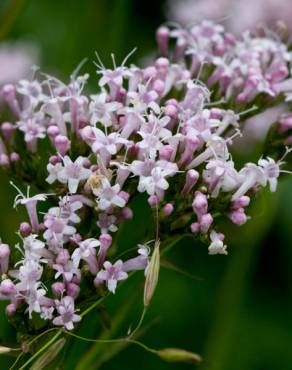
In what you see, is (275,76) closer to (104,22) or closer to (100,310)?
(100,310)

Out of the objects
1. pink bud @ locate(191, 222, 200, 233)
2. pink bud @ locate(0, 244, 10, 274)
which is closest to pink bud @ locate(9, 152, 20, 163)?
pink bud @ locate(0, 244, 10, 274)

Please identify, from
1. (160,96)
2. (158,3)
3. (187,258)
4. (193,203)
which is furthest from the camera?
(158,3)

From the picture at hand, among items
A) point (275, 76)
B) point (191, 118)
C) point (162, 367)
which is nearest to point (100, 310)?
point (191, 118)

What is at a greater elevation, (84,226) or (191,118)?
(191,118)

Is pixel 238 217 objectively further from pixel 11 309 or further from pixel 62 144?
pixel 11 309

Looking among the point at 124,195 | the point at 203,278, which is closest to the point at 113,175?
the point at 124,195

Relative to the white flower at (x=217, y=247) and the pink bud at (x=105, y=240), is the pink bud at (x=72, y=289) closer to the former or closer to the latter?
the pink bud at (x=105, y=240)
